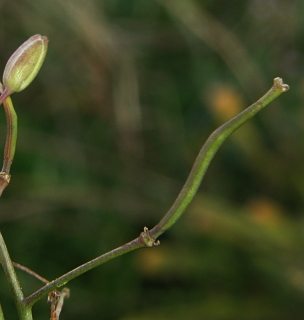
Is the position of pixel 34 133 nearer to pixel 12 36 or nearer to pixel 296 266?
pixel 12 36

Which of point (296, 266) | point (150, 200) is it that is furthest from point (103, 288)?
point (296, 266)

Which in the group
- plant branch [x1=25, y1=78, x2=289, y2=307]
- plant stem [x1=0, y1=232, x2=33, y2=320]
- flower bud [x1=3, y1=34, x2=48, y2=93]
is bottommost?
plant stem [x1=0, y1=232, x2=33, y2=320]

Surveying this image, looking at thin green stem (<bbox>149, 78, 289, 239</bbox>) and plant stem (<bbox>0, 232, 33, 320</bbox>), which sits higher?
thin green stem (<bbox>149, 78, 289, 239</bbox>)

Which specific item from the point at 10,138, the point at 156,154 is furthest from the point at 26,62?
the point at 156,154

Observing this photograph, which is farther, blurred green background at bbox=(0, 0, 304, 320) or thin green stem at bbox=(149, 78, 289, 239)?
blurred green background at bbox=(0, 0, 304, 320)

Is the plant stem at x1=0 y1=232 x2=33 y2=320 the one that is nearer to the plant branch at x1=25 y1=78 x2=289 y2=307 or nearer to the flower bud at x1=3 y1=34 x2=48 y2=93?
the plant branch at x1=25 y1=78 x2=289 y2=307

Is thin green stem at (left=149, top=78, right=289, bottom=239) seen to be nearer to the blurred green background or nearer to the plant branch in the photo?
the plant branch

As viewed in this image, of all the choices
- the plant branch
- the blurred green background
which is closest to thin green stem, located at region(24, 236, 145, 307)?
the plant branch
